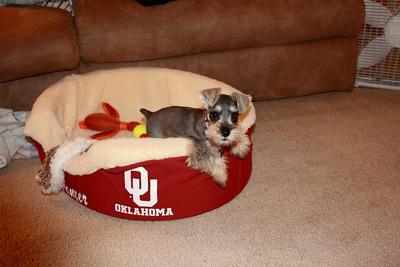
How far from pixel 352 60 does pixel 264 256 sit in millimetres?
1856

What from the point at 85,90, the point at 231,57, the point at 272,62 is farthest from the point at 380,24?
the point at 85,90

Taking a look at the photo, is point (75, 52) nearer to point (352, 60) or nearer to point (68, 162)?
point (68, 162)

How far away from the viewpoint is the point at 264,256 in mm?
1678

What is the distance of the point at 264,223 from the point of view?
1.86m

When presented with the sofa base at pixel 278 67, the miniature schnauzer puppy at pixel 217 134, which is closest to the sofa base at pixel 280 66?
the sofa base at pixel 278 67

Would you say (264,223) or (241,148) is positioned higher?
(241,148)

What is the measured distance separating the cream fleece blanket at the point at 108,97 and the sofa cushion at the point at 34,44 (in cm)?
13

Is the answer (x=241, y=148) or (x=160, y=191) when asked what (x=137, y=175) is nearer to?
(x=160, y=191)

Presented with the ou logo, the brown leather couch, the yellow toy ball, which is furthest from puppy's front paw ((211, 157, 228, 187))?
the brown leather couch

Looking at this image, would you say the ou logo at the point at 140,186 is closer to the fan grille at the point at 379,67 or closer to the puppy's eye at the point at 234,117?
the puppy's eye at the point at 234,117

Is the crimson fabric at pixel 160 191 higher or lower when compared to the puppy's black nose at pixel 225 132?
lower

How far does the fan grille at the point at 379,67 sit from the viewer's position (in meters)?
3.07

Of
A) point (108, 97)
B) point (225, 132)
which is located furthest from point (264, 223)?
point (108, 97)

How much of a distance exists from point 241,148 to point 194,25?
1.06m
